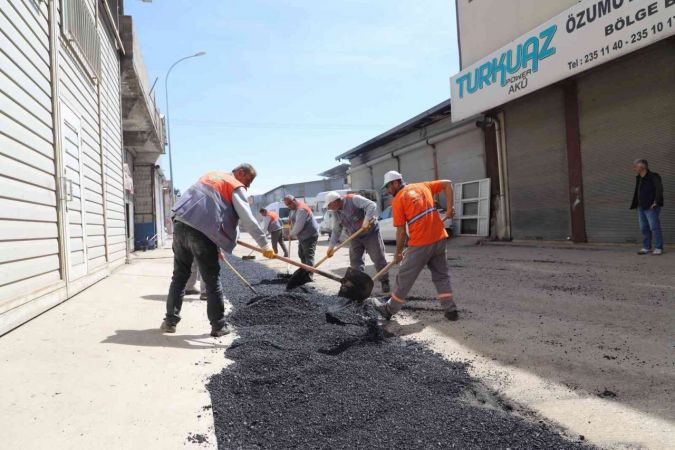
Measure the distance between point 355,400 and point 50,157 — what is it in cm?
→ 424

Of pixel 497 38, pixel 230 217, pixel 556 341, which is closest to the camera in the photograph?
pixel 556 341

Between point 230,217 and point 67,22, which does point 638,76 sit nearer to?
point 230,217

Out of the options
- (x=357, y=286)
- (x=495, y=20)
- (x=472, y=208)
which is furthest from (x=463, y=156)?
(x=357, y=286)

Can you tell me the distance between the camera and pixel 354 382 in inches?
107

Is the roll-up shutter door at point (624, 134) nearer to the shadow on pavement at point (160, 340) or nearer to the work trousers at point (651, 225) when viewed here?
the work trousers at point (651, 225)

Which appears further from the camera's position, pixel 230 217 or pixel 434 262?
pixel 434 262

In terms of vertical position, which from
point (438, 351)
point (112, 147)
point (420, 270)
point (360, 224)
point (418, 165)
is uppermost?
point (418, 165)

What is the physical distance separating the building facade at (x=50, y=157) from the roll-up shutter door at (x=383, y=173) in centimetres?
1390

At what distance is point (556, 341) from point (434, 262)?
1.33 meters

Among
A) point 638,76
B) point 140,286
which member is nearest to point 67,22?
point 140,286

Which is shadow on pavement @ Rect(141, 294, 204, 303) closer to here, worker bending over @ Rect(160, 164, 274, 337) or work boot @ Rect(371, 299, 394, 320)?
worker bending over @ Rect(160, 164, 274, 337)

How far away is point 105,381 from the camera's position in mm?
2674

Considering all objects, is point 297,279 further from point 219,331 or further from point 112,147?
point 112,147

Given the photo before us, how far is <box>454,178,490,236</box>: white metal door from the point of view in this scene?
13.9 meters
